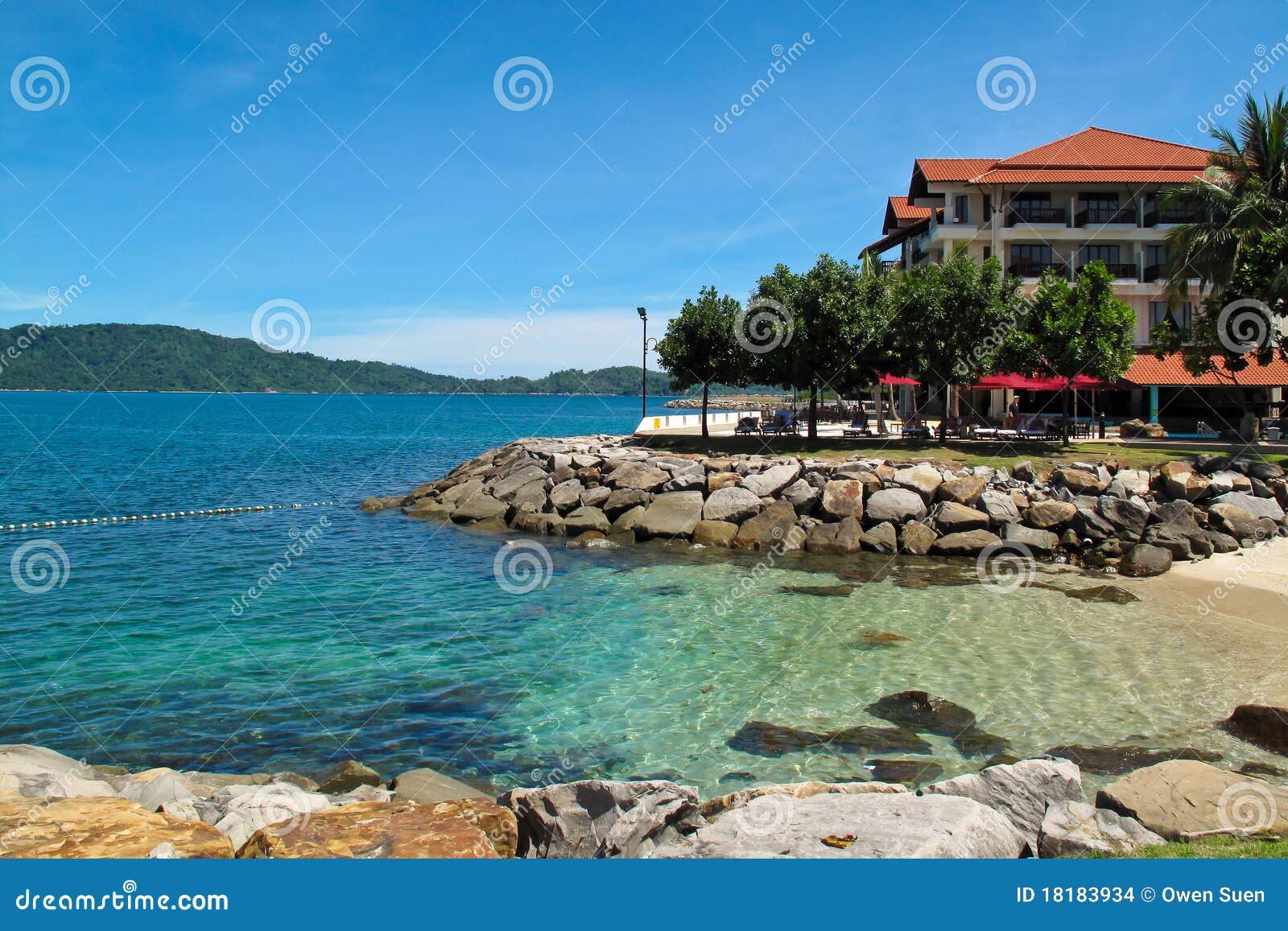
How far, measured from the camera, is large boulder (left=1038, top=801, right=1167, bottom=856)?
7.43 metres

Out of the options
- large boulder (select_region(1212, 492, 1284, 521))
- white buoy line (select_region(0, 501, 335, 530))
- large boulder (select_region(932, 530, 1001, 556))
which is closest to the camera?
large boulder (select_region(932, 530, 1001, 556))

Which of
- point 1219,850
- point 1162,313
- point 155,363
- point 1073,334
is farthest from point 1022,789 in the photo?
point 155,363

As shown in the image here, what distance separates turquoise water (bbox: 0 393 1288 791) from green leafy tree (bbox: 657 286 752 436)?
58.7 feet

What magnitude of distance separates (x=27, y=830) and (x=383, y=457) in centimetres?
6587

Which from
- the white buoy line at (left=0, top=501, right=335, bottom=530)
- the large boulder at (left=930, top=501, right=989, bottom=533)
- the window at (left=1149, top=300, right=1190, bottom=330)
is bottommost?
the white buoy line at (left=0, top=501, right=335, bottom=530)

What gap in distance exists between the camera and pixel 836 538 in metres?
27.0

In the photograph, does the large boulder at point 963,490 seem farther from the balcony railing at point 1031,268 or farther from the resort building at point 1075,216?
the balcony railing at point 1031,268

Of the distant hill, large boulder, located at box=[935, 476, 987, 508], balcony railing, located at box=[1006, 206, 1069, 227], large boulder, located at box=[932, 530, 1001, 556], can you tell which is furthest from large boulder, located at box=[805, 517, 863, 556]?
the distant hill

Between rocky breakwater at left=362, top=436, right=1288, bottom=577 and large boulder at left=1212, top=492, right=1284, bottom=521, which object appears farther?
large boulder at left=1212, top=492, right=1284, bottom=521

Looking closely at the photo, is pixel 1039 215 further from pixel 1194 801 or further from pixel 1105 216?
pixel 1194 801

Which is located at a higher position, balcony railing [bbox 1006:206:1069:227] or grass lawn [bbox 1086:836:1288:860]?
balcony railing [bbox 1006:206:1069:227]

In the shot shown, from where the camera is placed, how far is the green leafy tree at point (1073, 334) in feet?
119

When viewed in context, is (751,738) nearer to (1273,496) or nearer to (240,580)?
(240,580)

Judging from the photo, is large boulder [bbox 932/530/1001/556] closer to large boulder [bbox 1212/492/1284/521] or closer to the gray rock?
large boulder [bbox 1212/492/1284/521]
